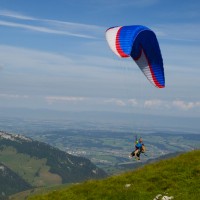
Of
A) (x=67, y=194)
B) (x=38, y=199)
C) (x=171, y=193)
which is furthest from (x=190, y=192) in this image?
(x=38, y=199)

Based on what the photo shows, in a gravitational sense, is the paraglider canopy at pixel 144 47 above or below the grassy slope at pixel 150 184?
above

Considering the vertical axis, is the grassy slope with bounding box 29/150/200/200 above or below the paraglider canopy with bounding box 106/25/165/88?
below

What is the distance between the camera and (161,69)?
114ft

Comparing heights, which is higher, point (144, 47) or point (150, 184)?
point (144, 47)

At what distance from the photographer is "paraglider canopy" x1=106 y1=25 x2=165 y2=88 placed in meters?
30.4

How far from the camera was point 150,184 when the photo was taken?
24844 millimetres

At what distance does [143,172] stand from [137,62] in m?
12.7

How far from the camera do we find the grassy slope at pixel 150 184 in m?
23.4

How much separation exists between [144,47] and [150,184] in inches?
574

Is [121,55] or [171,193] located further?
[121,55]

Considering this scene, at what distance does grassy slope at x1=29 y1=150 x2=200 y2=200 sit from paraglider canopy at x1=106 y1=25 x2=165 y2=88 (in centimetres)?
901

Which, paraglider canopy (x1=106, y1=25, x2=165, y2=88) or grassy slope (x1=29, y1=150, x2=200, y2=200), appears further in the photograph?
paraglider canopy (x1=106, y1=25, x2=165, y2=88)

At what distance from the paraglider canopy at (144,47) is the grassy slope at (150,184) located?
9.01 m

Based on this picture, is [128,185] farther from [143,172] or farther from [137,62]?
[137,62]
